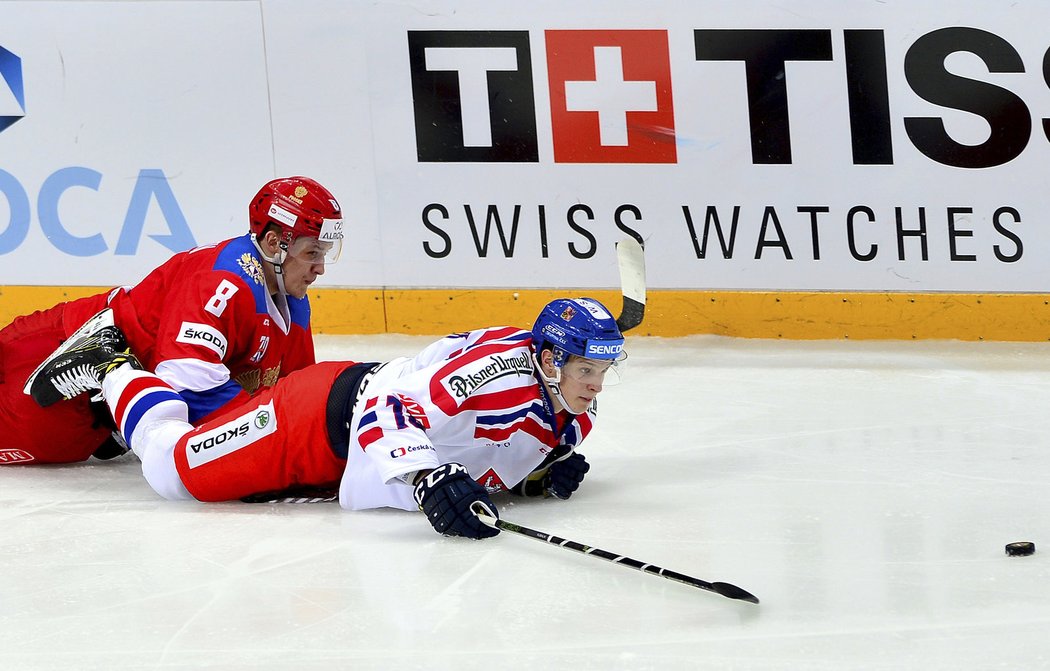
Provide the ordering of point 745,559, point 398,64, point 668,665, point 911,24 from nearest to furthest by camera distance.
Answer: point 668,665 → point 745,559 → point 911,24 → point 398,64

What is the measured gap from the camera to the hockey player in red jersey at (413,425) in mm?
3551

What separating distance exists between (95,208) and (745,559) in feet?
14.0

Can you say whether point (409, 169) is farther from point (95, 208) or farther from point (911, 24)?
point (911, 24)

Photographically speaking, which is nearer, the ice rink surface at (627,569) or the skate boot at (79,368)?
the ice rink surface at (627,569)

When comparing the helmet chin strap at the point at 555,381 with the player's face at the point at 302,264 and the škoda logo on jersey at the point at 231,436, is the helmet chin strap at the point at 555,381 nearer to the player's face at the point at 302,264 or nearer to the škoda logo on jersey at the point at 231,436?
the škoda logo on jersey at the point at 231,436

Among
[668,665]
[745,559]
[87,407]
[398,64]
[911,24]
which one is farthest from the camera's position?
[398,64]

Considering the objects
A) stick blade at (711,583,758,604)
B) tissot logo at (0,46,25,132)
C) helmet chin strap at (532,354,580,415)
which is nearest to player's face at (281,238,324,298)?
helmet chin strap at (532,354,580,415)

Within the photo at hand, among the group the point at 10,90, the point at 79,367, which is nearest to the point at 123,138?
the point at 10,90

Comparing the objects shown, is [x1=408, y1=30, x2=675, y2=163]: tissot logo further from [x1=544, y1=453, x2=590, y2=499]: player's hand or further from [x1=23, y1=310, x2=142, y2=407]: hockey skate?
[x1=544, y1=453, x2=590, y2=499]: player's hand

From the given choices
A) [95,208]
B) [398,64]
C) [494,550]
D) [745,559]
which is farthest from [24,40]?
[745,559]

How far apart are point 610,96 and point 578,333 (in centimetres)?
280

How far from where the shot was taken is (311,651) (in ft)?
9.43

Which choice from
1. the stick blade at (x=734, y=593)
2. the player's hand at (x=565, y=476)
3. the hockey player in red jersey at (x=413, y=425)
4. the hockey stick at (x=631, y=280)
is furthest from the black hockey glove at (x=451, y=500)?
the hockey stick at (x=631, y=280)

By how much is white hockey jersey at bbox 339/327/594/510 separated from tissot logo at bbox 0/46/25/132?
359cm
